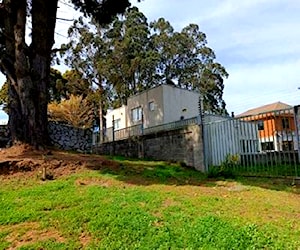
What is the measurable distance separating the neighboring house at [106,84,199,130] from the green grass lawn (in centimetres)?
1654

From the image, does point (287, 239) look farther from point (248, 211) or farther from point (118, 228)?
point (118, 228)

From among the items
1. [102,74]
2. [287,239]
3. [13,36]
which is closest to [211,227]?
[287,239]

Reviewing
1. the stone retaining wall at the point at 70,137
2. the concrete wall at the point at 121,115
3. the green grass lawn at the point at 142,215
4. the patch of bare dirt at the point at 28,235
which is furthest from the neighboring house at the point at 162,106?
the patch of bare dirt at the point at 28,235

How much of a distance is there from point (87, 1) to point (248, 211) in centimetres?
956

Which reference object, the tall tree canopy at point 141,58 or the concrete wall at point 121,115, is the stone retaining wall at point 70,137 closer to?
the concrete wall at point 121,115

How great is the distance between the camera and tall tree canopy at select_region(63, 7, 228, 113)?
31.5m

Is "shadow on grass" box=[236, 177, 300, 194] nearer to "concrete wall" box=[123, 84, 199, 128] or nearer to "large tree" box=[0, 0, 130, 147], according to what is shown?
"large tree" box=[0, 0, 130, 147]

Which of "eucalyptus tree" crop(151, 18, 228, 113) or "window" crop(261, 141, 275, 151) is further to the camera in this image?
A: "eucalyptus tree" crop(151, 18, 228, 113)

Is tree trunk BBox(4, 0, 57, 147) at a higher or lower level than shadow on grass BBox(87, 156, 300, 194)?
higher

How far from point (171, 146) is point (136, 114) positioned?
14618 millimetres

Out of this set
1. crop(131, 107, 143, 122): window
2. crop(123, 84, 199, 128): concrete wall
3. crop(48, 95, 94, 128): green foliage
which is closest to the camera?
crop(123, 84, 199, 128): concrete wall

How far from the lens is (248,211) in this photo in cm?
549

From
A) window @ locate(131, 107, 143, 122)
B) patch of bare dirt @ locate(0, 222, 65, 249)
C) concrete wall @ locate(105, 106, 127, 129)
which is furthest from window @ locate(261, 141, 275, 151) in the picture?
concrete wall @ locate(105, 106, 127, 129)

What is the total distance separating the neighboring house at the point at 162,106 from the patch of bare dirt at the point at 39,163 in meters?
14.4
